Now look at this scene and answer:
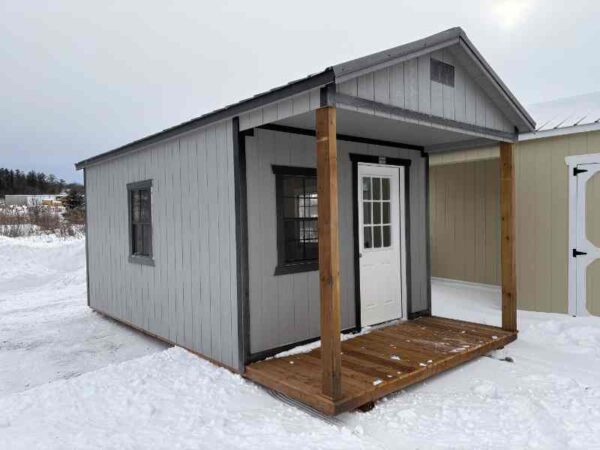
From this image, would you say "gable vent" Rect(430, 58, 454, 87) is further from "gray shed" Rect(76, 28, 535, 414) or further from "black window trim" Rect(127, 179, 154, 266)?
"black window trim" Rect(127, 179, 154, 266)

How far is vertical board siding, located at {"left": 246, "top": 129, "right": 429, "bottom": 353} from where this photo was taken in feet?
13.6

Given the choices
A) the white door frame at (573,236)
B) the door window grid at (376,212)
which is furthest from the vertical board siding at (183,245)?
the white door frame at (573,236)

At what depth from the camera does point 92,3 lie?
11797mm

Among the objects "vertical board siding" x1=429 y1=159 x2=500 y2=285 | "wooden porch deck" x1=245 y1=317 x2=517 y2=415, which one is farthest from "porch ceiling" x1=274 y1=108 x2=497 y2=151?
"vertical board siding" x1=429 y1=159 x2=500 y2=285

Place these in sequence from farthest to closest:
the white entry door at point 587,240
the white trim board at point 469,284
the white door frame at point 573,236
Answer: the white trim board at point 469,284, the white door frame at point 573,236, the white entry door at point 587,240

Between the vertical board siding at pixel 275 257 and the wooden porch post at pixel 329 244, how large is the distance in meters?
1.16

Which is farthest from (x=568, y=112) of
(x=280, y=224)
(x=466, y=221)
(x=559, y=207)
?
(x=280, y=224)

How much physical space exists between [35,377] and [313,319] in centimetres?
284

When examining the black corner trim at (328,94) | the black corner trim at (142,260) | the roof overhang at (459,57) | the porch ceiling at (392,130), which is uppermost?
the roof overhang at (459,57)

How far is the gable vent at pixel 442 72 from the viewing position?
12.8 feet

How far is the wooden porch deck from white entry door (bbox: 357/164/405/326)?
1.09 feet

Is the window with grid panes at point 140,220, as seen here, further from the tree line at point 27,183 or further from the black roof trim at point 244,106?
the tree line at point 27,183

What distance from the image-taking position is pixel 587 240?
5684mm

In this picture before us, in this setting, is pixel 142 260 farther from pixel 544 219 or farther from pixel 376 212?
pixel 544 219
